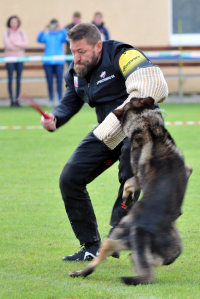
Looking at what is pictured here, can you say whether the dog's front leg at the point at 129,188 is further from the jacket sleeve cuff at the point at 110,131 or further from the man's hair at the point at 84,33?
the man's hair at the point at 84,33

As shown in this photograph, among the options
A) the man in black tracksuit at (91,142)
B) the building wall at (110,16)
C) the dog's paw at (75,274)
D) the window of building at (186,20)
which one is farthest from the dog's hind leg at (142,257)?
the window of building at (186,20)

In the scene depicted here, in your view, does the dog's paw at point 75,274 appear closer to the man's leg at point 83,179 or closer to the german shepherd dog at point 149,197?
the german shepherd dog at point 149,197

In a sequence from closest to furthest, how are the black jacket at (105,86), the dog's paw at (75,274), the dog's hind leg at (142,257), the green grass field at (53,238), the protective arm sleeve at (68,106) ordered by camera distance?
the dog's hind leg at (142,257) → the green grass field at (53,238) → the dog's paw at (75,274) → the black jacket at (105,86) → the protective arm sleeve at (68,106)

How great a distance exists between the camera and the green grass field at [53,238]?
113 inches

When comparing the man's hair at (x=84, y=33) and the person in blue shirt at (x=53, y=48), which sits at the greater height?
the man's hair at (x=84, y=33)

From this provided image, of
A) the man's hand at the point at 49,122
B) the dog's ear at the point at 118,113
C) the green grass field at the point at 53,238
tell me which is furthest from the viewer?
the man's hand at the point at 49,122

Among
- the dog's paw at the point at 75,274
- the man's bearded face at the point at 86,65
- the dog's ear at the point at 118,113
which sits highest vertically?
the man's bearded face at the point at 86,65

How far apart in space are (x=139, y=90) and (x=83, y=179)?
0.86 m

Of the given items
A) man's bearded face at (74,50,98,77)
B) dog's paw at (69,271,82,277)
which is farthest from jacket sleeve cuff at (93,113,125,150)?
dog's paw at (69,271,82,277)

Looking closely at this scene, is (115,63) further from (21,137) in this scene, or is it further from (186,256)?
Result: (21,137)

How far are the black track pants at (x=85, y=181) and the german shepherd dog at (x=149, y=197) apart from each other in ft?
1.28

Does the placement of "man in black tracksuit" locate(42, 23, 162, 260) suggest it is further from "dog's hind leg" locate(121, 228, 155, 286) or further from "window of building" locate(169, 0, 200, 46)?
"window of building" locate(169, 0, 200, 46)

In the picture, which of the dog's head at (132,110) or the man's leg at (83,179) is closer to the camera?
the dog's head at (132,110)

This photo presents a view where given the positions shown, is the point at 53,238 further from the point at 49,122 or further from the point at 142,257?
the point at 142,257
